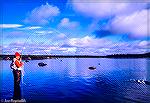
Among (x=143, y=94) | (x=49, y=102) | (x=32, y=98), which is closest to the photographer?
(x=49, y=102)

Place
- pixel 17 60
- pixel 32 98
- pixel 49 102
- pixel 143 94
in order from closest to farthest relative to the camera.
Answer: pixel 17 60
pixel 49 102
pixel 32 98
pixel 143 94

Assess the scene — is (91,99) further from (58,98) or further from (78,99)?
(58,98)

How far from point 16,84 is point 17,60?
249 cm

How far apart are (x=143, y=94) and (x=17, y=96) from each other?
50.5 ft

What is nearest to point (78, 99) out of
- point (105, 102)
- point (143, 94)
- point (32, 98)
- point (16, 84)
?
point (105, 102)

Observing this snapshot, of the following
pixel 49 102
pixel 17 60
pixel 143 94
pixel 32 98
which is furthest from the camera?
pixel 143 94

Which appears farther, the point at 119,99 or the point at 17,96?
A: the point at 119,99

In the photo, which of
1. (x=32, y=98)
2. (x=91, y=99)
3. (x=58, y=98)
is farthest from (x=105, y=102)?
(x=32, y=98)

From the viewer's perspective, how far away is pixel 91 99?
83.9ft

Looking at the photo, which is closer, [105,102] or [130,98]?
[105,102]

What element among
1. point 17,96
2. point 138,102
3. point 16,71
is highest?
point 16,71

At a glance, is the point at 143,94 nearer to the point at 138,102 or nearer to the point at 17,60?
the point at 138,102

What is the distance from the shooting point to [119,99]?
2588 cm

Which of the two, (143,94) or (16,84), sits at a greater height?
A: (16,84)
